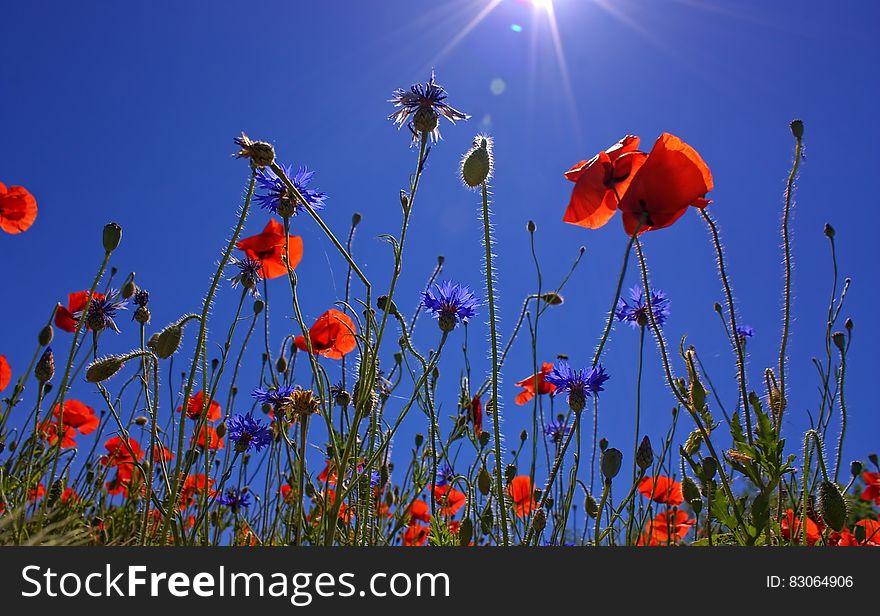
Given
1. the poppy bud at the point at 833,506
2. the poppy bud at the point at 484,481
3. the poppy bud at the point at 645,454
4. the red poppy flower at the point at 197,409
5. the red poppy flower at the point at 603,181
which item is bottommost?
the poppy bud at the point at 833,506

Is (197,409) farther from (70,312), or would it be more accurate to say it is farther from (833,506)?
(833,506)

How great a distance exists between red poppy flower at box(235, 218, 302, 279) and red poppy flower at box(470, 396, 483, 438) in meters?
0.87

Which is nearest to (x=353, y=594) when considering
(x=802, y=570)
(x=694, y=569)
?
(x=694, y=569)

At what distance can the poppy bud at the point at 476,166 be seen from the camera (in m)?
1.55

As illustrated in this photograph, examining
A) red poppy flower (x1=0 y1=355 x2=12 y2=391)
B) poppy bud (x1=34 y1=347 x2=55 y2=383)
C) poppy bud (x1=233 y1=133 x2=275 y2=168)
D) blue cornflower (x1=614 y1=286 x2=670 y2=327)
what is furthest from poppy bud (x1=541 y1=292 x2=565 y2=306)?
red poppy flower (x1=0 y1=355 x2=12 y2=391)

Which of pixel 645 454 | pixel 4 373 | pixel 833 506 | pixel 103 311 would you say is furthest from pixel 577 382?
pixel 4 373

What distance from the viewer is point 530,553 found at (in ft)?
3.41

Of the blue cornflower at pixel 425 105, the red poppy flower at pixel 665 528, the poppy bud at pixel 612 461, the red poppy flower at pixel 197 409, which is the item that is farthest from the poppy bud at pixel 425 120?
the red poppy flower at pixel 665 528

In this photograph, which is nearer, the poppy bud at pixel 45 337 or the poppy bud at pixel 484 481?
the poppy bud at pixel 484 481

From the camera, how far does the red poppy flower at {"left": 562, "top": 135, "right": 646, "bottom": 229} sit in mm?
1699

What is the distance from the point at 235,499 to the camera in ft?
10.6

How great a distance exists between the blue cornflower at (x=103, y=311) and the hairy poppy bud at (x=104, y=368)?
2.79 ft

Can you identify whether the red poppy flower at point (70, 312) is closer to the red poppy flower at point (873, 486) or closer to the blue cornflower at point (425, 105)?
the blue cornflower at point (425, 105)

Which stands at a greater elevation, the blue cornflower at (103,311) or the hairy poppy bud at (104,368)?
the blue cornflower at (103,311)
